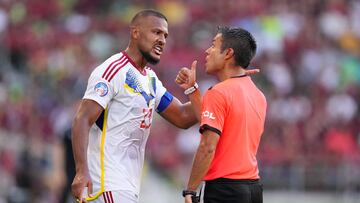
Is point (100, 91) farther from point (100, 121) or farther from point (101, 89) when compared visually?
point (100, 121)

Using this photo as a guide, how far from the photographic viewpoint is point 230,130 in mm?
8789

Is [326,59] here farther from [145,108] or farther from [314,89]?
[145,108]

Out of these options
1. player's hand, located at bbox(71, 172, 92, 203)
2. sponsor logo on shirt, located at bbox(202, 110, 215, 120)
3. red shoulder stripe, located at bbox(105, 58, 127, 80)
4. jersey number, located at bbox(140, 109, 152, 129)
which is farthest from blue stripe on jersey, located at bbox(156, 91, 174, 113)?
player's hand, located at bbox(71, 172, 92, 203)

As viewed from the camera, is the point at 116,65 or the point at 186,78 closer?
the point at 116,65

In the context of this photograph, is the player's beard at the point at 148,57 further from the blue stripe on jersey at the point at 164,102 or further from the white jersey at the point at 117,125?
the blue stripe on jersey at the point at 164,102

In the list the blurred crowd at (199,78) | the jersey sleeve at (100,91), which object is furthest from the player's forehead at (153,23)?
the blurred crowd at (199,78)

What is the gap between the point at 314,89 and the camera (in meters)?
19.8

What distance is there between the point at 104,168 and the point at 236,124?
1.21 metres

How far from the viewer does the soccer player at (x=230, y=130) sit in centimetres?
868

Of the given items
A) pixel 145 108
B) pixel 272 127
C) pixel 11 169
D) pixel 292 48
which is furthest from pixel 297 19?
pixel 145 108

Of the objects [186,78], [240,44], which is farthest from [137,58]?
[240,44]

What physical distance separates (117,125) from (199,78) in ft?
34.0

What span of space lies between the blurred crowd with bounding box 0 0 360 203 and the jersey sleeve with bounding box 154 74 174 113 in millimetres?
6424

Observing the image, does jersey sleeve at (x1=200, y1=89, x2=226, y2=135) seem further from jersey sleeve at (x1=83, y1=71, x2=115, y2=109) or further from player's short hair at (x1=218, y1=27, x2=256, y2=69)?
jersey sleeve at (x1=83, y1=71, x2=115, y2=109)
